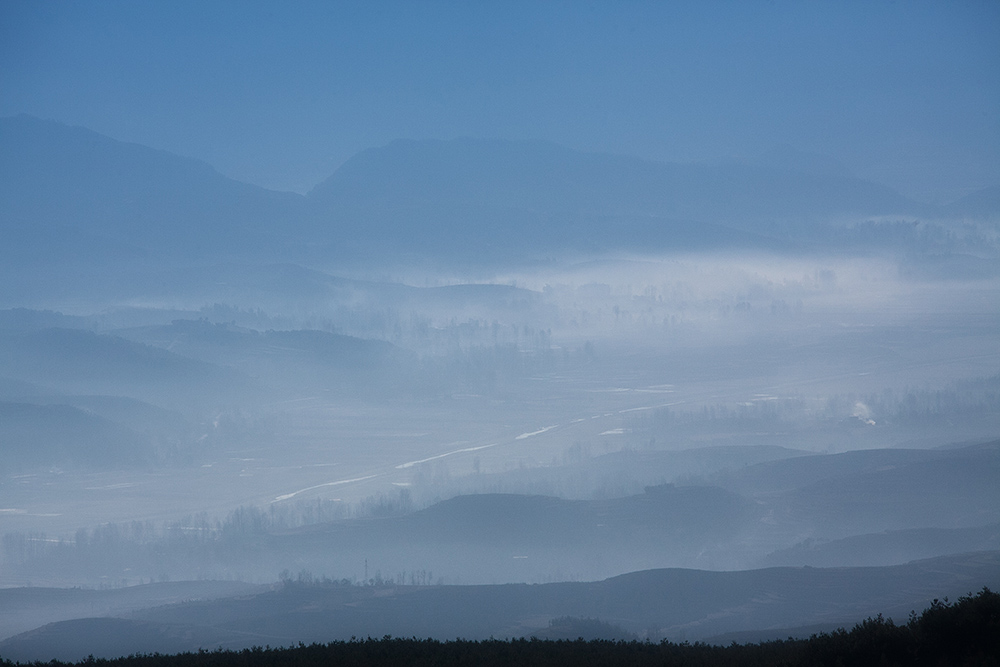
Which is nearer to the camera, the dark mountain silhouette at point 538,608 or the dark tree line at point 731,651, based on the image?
the dark tree line at point 731,651

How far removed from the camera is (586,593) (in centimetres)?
13575

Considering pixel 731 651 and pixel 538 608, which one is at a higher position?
pixel 731 651

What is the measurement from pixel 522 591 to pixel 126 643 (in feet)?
196

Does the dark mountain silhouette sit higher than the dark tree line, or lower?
lower

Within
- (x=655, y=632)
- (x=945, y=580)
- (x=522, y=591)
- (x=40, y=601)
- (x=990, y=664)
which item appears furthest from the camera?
(x=40, y=601)

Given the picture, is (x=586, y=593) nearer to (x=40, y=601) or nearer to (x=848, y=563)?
(x=848, y=563)

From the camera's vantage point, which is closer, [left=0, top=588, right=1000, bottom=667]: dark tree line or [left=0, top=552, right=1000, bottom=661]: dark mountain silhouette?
[left=0, top=588, right=1000, bottom=667]: dark tree line

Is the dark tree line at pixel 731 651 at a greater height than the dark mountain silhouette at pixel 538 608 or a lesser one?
greater

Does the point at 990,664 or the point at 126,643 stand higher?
the point at 990,664

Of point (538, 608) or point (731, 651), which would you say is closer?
point (731, 651)

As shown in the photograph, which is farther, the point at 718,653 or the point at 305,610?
the point at 305,610

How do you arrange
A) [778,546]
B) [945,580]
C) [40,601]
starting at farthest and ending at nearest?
[778,546] < [40,601] < [945,580]

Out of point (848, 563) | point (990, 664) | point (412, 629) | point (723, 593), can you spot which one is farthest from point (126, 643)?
point (848, 563)

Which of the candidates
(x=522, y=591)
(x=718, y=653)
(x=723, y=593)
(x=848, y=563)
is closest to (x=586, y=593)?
(x=522, y=591)
